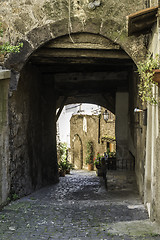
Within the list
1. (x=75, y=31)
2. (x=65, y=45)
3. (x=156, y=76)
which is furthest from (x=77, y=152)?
(x=156, y=76)

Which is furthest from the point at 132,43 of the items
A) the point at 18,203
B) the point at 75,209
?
the point at 18,203

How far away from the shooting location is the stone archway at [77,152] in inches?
960

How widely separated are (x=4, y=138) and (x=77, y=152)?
19.1 metres

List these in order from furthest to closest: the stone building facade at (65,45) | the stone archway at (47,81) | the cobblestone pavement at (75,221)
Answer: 1. the stone archway at (47,81)
2. the stone building facade at (65,45)
3. the cobblestone pavement at (75,221)

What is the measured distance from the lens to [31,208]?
5.87 m

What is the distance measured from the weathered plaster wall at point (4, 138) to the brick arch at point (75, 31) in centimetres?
42

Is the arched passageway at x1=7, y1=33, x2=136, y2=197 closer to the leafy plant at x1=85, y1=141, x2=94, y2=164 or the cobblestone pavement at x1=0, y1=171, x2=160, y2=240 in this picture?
the cobblestone pavement at x1=0, y1=171, x2=160, y2=240

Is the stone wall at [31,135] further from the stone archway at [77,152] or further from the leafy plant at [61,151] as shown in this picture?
the stone archway at [77,152]

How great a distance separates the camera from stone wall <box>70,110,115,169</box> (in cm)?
2036

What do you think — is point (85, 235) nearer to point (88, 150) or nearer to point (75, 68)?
point (75, 68)

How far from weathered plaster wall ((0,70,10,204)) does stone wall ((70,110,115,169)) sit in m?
12.8

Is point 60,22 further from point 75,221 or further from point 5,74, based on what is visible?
point 75,221

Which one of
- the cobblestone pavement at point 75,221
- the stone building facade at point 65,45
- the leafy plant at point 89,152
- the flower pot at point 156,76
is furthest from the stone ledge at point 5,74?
the leafy plant at point 89,152

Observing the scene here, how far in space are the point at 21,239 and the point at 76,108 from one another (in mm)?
21036
